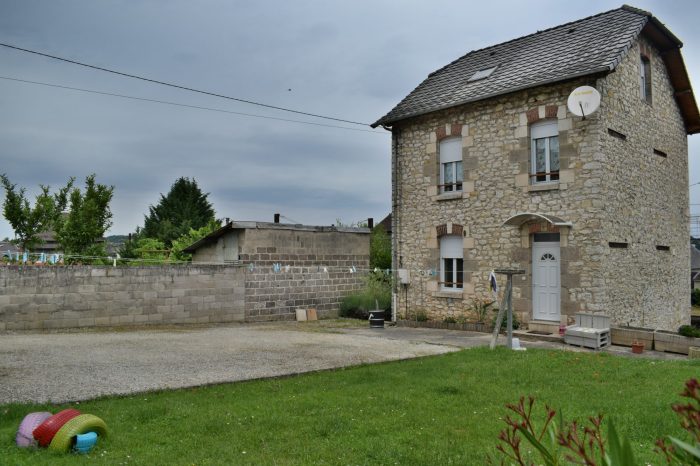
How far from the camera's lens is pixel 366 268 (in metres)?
17.9

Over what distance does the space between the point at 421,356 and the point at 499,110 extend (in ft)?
22.4

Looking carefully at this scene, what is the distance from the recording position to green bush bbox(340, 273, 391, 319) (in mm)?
16312

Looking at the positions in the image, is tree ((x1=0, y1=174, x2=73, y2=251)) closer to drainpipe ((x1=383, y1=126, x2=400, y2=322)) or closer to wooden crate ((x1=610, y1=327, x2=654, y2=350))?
drainpipe ((x1=383, y1=126, x2=400, y2=322))

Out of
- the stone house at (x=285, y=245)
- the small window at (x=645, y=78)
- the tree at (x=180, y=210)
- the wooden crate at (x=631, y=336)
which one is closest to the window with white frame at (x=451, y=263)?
the stone house at (x=285, y=245)

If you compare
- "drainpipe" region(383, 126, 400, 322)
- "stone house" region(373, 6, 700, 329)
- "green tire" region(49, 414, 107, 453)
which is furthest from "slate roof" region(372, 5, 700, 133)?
"green tire" region(49, 414, 107, 453)

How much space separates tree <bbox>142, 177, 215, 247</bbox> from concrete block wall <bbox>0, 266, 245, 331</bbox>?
2322cm

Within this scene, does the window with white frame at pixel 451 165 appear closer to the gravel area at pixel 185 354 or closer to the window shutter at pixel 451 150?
the window shutter at pixel 451 150

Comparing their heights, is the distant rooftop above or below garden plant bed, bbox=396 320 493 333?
above

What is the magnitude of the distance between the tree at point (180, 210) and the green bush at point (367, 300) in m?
22.6

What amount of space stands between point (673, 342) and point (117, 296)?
11833 millimetres

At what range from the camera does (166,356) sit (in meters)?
8.91

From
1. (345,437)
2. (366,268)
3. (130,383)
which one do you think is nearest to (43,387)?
(130,383)

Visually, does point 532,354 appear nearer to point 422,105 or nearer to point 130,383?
point 130,383

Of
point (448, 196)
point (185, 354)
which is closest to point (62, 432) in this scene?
point (185, 354)
